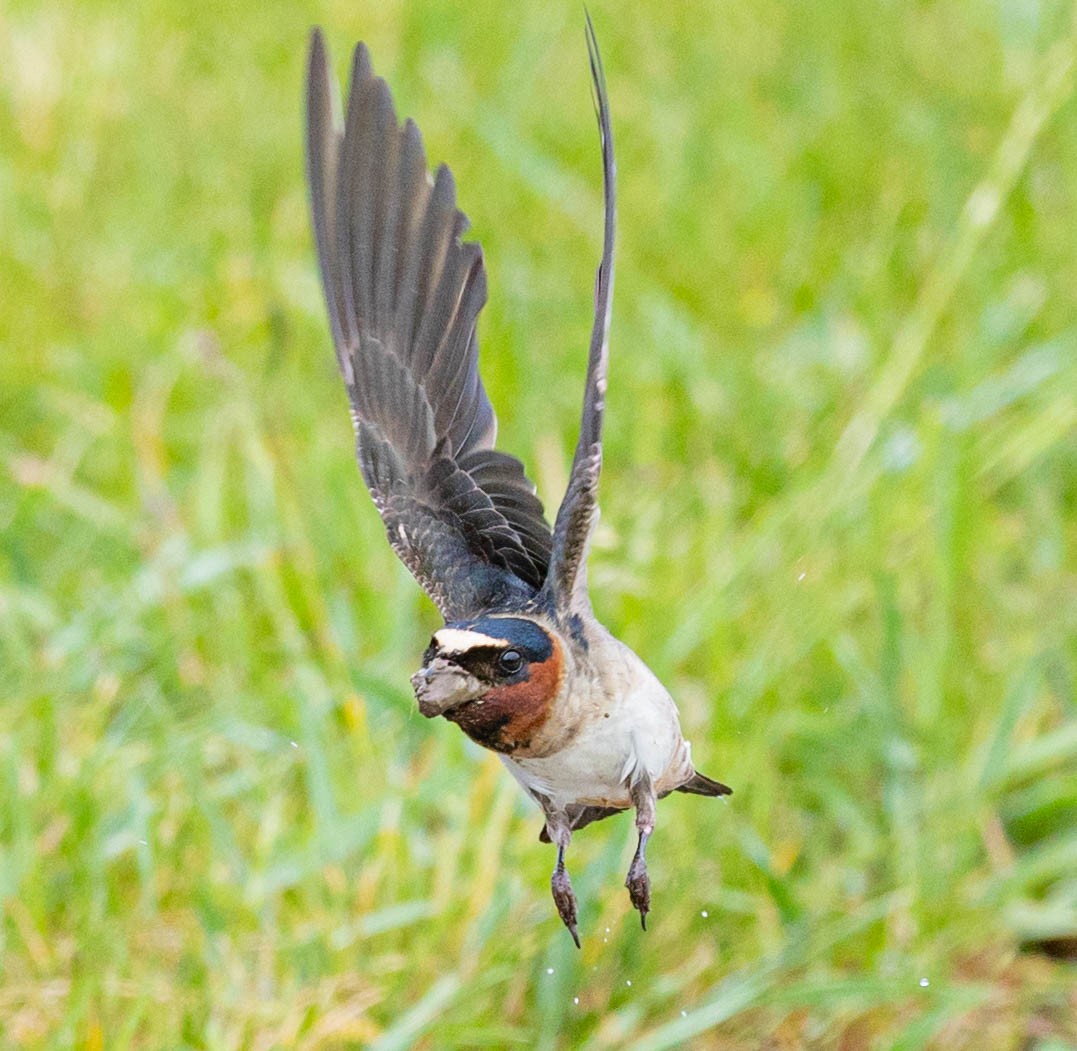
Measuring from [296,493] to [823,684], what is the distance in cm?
145

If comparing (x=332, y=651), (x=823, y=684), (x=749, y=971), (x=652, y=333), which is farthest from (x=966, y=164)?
(x=749, y=971)

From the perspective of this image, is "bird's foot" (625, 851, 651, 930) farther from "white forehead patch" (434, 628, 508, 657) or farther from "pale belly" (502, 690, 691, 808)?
"white forehead patch" (434, 628, 508, 657)

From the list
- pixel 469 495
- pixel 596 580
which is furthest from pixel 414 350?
pixel 596 580

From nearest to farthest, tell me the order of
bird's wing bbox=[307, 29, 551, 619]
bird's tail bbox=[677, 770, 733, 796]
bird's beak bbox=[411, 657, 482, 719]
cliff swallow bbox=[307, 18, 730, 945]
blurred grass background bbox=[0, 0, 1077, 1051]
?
bird's beak bbox=[411, 657, 482, 719]
cliff swallow bbox=[307, 18, 730, 945]
bird's wing bbox=[307, 29, 551, 619]
bird's tail bbox=[677, 770, 733, 796]
blurred grass background bbox=[0, 0, 1077, 1051]

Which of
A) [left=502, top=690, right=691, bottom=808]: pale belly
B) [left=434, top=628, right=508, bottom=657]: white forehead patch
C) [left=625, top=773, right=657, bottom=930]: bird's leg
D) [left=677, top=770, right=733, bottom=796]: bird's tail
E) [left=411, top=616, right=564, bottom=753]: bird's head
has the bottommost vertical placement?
[left=677, top=770, right=733, bottom=796]: bird's tail

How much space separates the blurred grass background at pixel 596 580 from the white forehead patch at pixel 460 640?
69.3 inches

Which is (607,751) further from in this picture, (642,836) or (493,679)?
(493,679)

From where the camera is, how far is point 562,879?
81.6 inches

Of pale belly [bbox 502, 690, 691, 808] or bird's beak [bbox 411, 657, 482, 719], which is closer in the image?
bird's beak [bbox 411, 657, 482, 719]

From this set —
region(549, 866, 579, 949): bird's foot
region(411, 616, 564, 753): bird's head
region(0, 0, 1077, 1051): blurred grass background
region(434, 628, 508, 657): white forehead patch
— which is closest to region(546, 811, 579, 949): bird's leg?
region(549, 866, 579, 949): bird's foot

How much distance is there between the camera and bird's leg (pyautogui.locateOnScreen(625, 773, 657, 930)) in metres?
2.02

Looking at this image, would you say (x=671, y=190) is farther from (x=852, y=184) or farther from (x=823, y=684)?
(x=823, y=684)

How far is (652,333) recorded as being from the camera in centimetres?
590

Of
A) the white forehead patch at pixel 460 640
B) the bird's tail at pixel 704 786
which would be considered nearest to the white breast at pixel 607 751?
the white forehead patch at pixel 460 640
